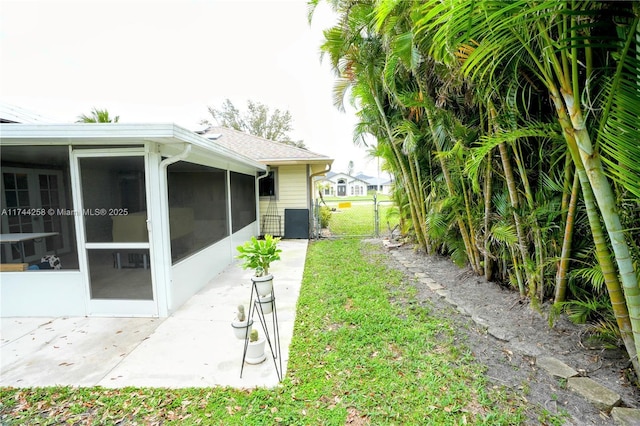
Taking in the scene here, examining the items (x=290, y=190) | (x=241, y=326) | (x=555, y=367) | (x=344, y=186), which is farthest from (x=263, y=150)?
(x=344, y=186)

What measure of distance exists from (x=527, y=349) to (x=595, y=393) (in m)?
0.64

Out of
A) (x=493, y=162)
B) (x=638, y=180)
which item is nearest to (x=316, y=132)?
(x=493, y=162)

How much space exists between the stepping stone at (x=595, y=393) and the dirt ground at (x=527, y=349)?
5 centimetres

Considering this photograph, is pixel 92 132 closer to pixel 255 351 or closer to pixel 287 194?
pixel 255 351

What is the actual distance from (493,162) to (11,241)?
6597 mm

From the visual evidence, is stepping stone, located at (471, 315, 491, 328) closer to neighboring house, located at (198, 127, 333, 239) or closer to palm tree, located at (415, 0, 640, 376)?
palm tree, located at (415, 0, 640, 376)

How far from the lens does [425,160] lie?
233 inches

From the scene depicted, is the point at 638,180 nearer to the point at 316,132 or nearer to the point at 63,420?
the point at 63,420

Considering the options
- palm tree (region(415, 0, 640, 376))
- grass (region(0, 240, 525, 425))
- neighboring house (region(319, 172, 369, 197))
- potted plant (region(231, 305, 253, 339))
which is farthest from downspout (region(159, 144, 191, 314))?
neighboring house (region(319, 172, 369, 197))

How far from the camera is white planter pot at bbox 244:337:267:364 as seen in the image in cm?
272

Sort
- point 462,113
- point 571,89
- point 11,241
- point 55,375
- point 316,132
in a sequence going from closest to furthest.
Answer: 1. point 571,89
2. point 55,375
3. point 11,241
4. point 462,113
5. point 316,132

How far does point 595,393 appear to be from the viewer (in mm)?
2156

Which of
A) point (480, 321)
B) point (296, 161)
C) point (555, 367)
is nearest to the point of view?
point (555, 367)

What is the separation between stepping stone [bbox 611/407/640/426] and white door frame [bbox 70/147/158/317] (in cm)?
457
